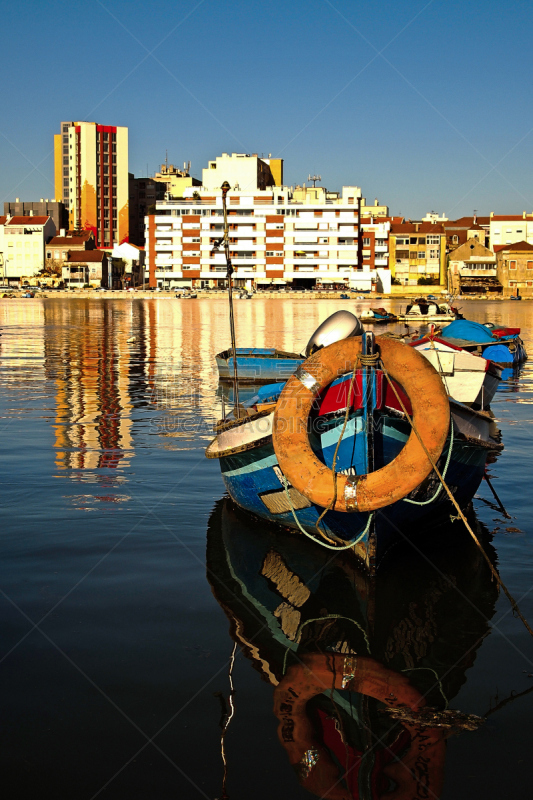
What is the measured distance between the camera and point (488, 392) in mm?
16000

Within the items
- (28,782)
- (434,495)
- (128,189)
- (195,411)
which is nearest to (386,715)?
(28,782)

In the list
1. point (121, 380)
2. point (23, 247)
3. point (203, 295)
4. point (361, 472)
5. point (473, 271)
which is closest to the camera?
point (361, 472)

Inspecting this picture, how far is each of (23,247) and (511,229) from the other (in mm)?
84009

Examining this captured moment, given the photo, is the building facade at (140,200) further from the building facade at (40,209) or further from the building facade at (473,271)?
the building facade at (473,271)

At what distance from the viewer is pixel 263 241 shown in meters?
128

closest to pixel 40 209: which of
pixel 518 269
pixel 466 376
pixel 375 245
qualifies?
pixel 375 245

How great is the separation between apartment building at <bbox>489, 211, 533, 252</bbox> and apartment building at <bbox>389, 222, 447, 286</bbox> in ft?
47.3

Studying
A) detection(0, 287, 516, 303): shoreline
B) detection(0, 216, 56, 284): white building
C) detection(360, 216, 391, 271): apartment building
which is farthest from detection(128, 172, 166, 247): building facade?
detection(360, 216, 391, 271): apartment building

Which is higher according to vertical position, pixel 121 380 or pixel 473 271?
pixel 473 271

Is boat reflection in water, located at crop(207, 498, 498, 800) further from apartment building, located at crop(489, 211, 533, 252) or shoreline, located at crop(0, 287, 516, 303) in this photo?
apartment building, located at crop(489, 211, 533, 252)

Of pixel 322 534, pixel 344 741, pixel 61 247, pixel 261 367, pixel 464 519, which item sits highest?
pixel 61 247

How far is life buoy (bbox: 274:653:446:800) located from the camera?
465cm

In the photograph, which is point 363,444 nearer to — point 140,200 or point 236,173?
point 236,173

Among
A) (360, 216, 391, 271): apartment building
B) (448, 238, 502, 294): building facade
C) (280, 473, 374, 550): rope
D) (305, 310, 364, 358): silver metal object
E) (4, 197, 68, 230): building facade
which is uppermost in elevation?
(4, 197, 68, 230): building facade
